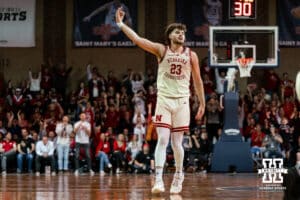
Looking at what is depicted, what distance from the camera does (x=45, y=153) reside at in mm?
26750

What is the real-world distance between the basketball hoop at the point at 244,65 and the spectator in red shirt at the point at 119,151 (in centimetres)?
470

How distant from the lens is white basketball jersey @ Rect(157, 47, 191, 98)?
1236cm

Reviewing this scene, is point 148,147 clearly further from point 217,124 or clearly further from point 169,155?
point 217,124

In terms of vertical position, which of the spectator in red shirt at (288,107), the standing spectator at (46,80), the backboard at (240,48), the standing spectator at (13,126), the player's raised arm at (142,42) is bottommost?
the standing spectator at (13,126)

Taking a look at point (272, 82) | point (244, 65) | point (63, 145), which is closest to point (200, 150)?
point (244, 65)

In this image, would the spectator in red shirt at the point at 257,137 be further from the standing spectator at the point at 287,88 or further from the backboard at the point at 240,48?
the standing spectator at the point at 287,88

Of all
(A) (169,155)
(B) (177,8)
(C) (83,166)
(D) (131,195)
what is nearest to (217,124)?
(A) (169,155)

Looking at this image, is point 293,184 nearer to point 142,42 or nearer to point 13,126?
point 142,42

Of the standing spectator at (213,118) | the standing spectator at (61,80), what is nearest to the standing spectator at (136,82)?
the standing spectator at (61,80)

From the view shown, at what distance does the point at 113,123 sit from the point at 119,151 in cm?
259

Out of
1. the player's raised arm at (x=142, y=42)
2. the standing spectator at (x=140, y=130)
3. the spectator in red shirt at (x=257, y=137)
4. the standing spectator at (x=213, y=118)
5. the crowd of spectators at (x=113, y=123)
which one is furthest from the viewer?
the standing spectator at (x=213, y=118)

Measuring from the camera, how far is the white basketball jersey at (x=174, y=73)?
487 inches

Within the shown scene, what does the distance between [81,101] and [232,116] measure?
6.94m

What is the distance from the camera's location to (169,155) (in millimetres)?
26969
